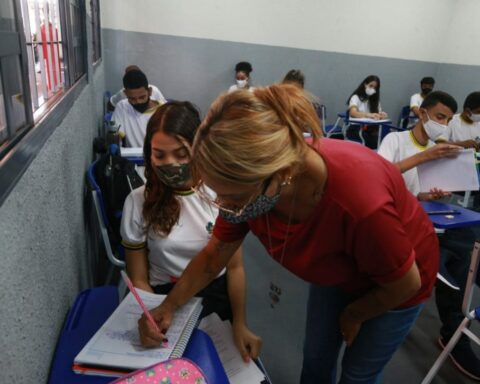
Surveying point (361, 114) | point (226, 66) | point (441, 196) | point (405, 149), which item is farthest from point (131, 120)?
point (361, 114)

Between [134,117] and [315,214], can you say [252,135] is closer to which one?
[315,214]

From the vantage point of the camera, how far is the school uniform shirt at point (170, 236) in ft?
3.85

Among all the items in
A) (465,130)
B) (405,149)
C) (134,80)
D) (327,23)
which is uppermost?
(327,23)

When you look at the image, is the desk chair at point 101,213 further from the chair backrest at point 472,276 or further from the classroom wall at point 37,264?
the chair backrest at point 472,276

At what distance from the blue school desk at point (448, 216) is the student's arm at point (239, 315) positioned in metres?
0.94

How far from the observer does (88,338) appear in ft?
2.78

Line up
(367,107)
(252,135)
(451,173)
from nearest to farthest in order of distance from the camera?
(252,135)
(451,173)
(367,107)

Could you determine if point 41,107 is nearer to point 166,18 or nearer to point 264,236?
point 264,236

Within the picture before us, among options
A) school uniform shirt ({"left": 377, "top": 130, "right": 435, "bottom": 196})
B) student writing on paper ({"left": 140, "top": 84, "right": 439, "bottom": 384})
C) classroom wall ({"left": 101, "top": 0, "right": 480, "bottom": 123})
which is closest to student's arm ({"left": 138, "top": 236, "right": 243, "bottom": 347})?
student writing on paper ({"left": 140, "top": 84, "right": 439, "bottom": 384})

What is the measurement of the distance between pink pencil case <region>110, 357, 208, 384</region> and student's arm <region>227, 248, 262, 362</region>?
340mm

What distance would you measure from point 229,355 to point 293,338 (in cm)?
97

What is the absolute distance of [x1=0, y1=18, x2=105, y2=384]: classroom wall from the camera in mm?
550

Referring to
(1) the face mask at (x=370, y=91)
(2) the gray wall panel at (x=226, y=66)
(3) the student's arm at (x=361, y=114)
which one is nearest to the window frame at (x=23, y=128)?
(2) the gray wall panel at (x=226, y=66)

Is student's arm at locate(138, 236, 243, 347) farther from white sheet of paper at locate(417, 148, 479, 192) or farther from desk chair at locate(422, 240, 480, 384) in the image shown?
white sheet of paper at locate(417, 148, 479, 192)
